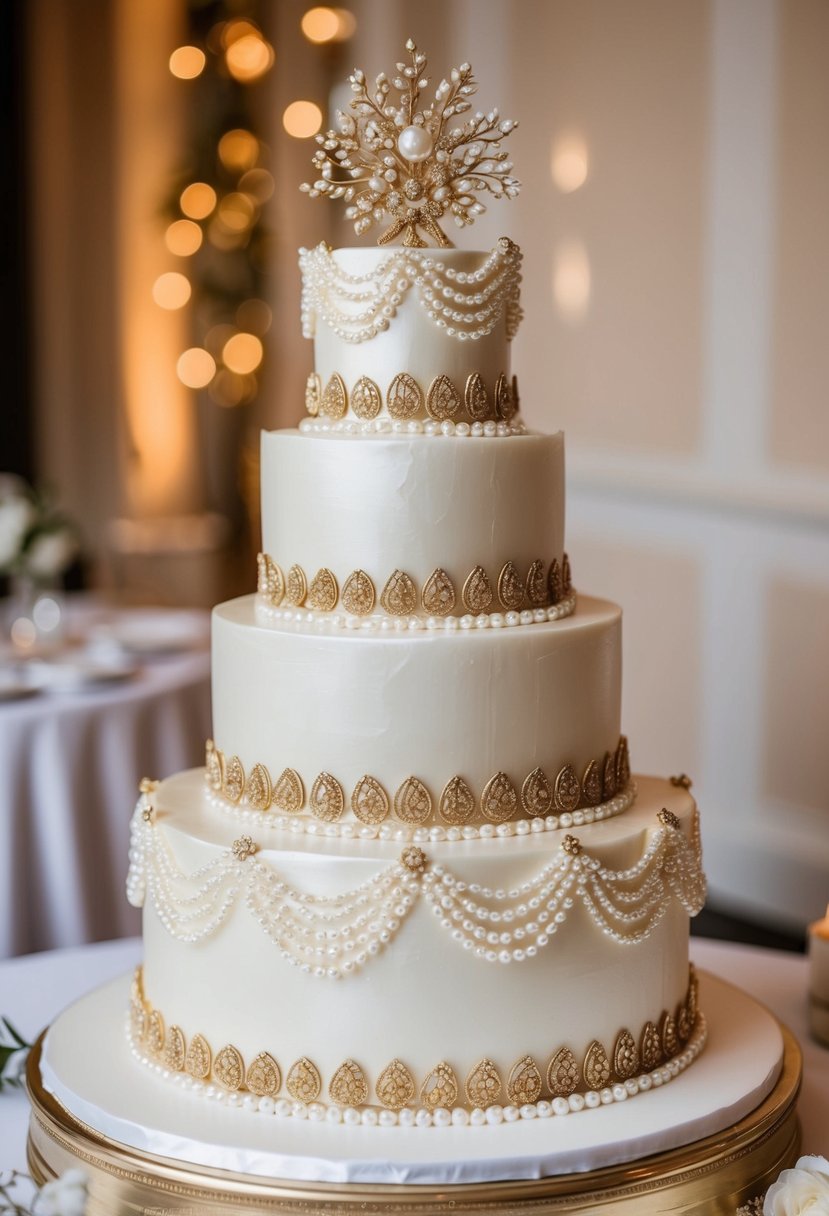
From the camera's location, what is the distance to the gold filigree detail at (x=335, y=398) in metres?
2.17

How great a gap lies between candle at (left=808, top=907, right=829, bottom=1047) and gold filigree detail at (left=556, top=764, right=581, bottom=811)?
657 mm

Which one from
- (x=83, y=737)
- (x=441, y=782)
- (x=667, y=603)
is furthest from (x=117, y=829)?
(x=667, y=603)

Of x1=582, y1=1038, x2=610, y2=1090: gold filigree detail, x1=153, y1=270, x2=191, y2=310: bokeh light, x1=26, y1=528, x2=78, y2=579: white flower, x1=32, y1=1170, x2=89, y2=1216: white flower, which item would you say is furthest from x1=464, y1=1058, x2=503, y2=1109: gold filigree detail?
x1=153, y1=270, x2=191, y2=310: bokeh light

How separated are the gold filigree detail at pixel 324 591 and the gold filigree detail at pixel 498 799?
0.35 metres

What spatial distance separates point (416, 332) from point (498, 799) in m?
0.68

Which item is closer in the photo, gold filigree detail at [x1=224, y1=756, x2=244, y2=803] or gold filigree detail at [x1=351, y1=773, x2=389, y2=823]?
gold filigree detail at [x1=351, y1=773, x2=389, y2=823]

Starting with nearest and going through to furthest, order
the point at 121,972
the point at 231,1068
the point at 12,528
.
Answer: the point at 231,1068 < the point at 121,972 < the point at 12,528

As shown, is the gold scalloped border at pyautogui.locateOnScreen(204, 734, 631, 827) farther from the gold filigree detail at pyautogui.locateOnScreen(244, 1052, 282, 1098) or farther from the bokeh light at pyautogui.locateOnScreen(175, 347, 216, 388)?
the bokeh light at pyautogui.locateOnScreen(175, 347, 216, 388)

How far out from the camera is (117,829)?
13.6 feet

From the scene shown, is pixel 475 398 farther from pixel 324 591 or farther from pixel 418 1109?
pixel 418 1109

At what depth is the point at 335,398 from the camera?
2174 mm

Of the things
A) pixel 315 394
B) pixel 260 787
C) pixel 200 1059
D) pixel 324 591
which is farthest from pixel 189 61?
pixel 200 1059

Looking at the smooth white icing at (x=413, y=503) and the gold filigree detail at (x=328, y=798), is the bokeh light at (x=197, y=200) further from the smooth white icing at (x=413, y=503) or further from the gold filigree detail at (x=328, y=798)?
the gold filigree detail at (x=328, y=798)

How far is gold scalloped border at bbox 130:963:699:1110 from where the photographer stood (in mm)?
1919
